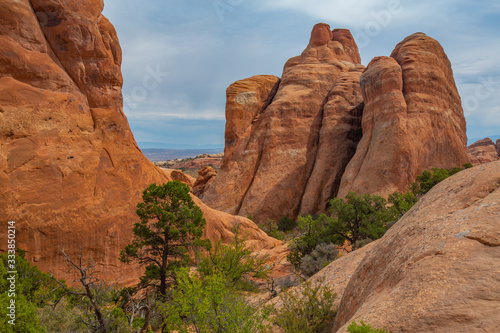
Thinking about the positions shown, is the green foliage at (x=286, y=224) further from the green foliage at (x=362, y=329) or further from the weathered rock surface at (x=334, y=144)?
the green foliage at (x=362, y=329)

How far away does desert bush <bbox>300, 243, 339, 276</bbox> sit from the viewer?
16406mm

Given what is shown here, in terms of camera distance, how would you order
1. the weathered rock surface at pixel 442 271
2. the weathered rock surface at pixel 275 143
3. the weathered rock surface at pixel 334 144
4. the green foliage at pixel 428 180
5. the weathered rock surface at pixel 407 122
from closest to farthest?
the weathered rock surface at pixel 442 271, the green foliage at pixel 428 180, the weathered rock surface at pixel 407 122, the weathered rock surface at pixel 334 144, the weathered rock surface at pixel 275 143

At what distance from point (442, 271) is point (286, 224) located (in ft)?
100

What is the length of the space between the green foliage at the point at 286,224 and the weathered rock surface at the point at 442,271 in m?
27.5

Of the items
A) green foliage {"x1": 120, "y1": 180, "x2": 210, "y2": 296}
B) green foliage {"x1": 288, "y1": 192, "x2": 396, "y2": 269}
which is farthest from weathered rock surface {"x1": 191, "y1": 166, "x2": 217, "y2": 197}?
green foliage {"x1": 120, "y1": 180, "x2": 210, "y2": 296}

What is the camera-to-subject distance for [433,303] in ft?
13.5

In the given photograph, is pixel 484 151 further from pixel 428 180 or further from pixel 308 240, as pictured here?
pixel 308 240

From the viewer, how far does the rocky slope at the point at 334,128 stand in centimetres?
2931

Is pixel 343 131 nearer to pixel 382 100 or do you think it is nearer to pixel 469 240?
pixel 382 100

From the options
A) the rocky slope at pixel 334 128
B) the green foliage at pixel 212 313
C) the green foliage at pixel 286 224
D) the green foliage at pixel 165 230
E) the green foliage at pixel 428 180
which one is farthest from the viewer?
the green foliage at pixel 286 224

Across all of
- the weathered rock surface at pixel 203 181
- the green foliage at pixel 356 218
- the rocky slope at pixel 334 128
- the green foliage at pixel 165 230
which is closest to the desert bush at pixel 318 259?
the green foliage at pixel 356 218

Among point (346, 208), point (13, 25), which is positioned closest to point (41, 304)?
point (13, 25)

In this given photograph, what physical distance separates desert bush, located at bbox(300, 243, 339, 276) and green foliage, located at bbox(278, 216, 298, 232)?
16342 mm

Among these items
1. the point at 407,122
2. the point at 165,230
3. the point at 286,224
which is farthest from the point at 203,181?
the point at 165,230
